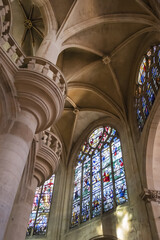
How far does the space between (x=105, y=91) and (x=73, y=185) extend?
4502 mm

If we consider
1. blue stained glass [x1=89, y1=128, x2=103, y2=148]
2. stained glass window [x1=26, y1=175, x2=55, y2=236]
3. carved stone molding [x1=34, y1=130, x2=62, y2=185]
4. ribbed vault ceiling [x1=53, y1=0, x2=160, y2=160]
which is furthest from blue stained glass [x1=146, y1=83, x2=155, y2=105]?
stained glass window [x1=26, y1=175, x2=55, y2=236]

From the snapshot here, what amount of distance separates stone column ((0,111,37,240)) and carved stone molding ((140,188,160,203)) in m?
4.16

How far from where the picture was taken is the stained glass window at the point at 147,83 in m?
8.08

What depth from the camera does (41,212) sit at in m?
9.79

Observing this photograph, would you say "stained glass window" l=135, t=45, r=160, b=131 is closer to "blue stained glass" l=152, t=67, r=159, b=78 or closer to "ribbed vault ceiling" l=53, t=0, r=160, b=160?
"blue stained glass" l=152, t=67, r=159, b=78

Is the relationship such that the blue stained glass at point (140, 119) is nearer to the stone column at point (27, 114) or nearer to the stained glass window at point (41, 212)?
the stone column at point (27, 114)

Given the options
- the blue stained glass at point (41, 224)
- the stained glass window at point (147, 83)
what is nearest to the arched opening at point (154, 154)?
the stained glass window at point (147, 83)

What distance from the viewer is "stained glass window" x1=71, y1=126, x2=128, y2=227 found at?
828 centimetres

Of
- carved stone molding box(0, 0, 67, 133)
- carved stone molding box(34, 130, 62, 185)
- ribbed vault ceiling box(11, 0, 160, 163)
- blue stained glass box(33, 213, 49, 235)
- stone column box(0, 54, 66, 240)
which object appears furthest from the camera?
blue stained glass box(33, 213, 49, 235)

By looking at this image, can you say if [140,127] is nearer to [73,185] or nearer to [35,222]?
[73,185]

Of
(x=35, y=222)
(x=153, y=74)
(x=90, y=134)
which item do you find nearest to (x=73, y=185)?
(x=35, y=222)

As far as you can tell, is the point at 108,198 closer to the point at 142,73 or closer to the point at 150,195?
the point at 150,195

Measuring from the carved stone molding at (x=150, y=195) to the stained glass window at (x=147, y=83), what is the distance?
8.40 ft

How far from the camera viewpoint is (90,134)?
12070 mm
